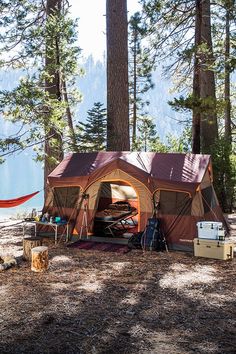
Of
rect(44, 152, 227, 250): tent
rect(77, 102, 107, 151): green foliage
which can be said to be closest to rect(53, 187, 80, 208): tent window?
rect(44, 152, 227, 250): tent

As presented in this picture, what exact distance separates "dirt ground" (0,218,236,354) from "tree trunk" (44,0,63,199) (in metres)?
4.12

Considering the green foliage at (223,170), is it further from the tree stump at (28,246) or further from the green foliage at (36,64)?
the tree stump at (28,246)

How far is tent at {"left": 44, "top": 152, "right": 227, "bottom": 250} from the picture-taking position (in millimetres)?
7062

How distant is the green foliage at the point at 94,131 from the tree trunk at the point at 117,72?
2101 mm

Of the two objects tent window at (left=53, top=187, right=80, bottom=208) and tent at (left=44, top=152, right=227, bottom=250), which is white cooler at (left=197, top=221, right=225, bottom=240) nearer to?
tent at (left=44, top=152, right=227, bottom=250)

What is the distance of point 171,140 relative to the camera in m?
22.0

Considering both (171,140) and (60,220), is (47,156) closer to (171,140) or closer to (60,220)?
(60,220)

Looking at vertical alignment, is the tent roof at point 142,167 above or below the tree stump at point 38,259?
above

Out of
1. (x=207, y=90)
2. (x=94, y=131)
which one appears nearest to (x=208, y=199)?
(x=207, y=90)

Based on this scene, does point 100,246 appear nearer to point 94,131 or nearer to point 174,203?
point 174,203

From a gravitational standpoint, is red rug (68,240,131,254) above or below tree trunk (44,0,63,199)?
below

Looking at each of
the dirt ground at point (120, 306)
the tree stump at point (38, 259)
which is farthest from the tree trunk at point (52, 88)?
the tree stump at point (38, 259)

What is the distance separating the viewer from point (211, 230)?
6500mm

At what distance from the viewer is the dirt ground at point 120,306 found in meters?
3.35
